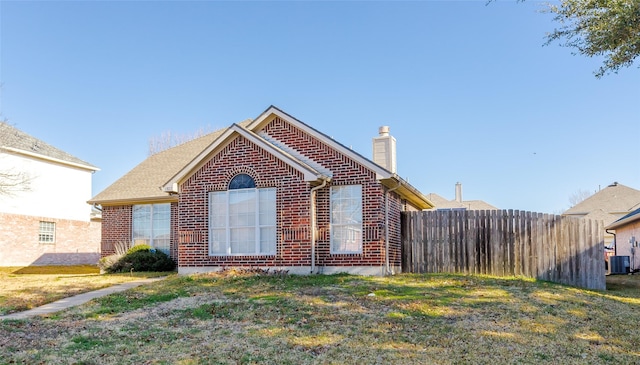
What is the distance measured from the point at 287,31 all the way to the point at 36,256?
1858cm

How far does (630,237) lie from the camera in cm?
2861

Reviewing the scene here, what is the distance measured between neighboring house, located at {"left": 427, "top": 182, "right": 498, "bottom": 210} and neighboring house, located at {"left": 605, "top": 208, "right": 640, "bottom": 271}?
666 inches

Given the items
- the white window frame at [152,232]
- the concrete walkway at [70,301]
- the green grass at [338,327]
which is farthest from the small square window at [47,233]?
the green grass at [338,327]

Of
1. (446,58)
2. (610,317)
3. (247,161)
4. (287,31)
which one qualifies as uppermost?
(287,31)

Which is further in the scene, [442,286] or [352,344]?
[442,286]

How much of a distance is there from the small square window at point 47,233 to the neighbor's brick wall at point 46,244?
17 centimetres

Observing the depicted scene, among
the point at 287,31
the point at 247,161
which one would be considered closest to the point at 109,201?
the point at 247,161

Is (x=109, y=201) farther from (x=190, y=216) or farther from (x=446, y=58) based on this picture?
(x=446, y=58)

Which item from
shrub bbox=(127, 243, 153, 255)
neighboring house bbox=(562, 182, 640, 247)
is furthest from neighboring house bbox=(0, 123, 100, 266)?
neighboring house bbox=(562, 182, 640, 247)

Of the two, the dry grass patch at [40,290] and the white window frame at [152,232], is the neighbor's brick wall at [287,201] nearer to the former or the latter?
the dry grass patch at [40,290]

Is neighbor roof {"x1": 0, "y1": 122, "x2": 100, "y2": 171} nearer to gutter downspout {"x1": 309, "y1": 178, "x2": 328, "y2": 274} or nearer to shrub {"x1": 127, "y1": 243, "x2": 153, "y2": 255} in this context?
shrub {"x1": 127, "y1": 243, "x2": 153, "y2": 255}

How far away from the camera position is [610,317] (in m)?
10.5

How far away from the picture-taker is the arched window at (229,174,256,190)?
644 inches

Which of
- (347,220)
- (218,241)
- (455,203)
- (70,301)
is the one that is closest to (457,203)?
(455,203)
